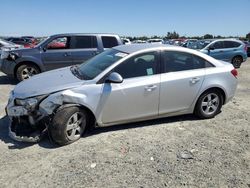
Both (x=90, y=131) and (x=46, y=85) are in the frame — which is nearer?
(x=46, y=85)

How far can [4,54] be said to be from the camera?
9.02m

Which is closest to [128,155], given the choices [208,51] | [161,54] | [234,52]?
[161,54]

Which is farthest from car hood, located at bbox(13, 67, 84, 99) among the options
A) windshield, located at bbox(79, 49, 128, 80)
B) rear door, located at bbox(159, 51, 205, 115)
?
rear door, located at bbox(159, 51, 205, 115)

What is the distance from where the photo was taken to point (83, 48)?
9.46 m

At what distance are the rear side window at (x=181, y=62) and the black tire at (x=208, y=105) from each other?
1.89 feet

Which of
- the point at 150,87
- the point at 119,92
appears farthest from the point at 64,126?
the point at 150,87

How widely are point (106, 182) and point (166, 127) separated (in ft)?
6.91

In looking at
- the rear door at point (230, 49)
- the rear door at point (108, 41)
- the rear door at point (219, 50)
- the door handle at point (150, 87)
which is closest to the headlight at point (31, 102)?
the door handle at point (150, 87)

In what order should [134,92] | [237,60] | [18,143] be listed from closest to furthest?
[18,143]
[134,92]
[237,60]

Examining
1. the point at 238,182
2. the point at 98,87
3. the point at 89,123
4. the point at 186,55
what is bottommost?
the point at 238,182

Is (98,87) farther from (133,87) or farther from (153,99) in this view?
(153,99)

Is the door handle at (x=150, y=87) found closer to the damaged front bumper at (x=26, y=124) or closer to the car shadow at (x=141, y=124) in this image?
the car shadow at (x=141, y=124)

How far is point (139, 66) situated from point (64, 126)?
169 centimetres

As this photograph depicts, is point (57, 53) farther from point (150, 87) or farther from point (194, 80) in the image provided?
point (194, 80)
